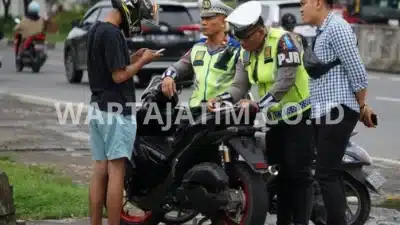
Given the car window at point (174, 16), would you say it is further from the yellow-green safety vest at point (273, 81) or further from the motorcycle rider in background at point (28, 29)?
the yellow-green safety vest at point (273, 81)

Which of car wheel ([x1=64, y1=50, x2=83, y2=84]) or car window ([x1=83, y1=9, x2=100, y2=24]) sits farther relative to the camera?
car wheel ([x1=64, y1=50, x2=83, y2=84])

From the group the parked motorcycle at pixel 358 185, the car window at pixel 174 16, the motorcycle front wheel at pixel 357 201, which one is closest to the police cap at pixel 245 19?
the parked motorcycle at pixel 358 185

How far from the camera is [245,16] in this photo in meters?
7.36

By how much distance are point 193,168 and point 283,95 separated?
0.76 m

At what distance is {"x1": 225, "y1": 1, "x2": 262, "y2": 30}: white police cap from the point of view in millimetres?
7312

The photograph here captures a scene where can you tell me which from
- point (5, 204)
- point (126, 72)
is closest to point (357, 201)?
point (126, 72)

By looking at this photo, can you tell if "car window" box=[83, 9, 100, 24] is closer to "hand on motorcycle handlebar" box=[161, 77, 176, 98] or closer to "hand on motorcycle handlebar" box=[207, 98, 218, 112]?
"hand on motorcycle handlebar" box=[161, 77, 176, 98]

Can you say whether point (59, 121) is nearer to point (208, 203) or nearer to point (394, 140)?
point (394, 140)

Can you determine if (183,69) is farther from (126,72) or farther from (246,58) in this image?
(126,72)

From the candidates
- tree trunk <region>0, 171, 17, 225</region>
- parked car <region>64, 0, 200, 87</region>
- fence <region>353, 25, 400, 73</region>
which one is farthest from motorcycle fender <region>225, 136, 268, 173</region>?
fence <region>353, 25, 400, 73</region>

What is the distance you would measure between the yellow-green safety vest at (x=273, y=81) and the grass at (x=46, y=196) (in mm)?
1897

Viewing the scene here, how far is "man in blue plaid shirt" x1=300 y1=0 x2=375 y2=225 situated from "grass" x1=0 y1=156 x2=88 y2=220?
7.40 ft

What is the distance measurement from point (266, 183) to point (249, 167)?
262 mm

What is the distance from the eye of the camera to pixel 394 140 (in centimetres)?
1348
